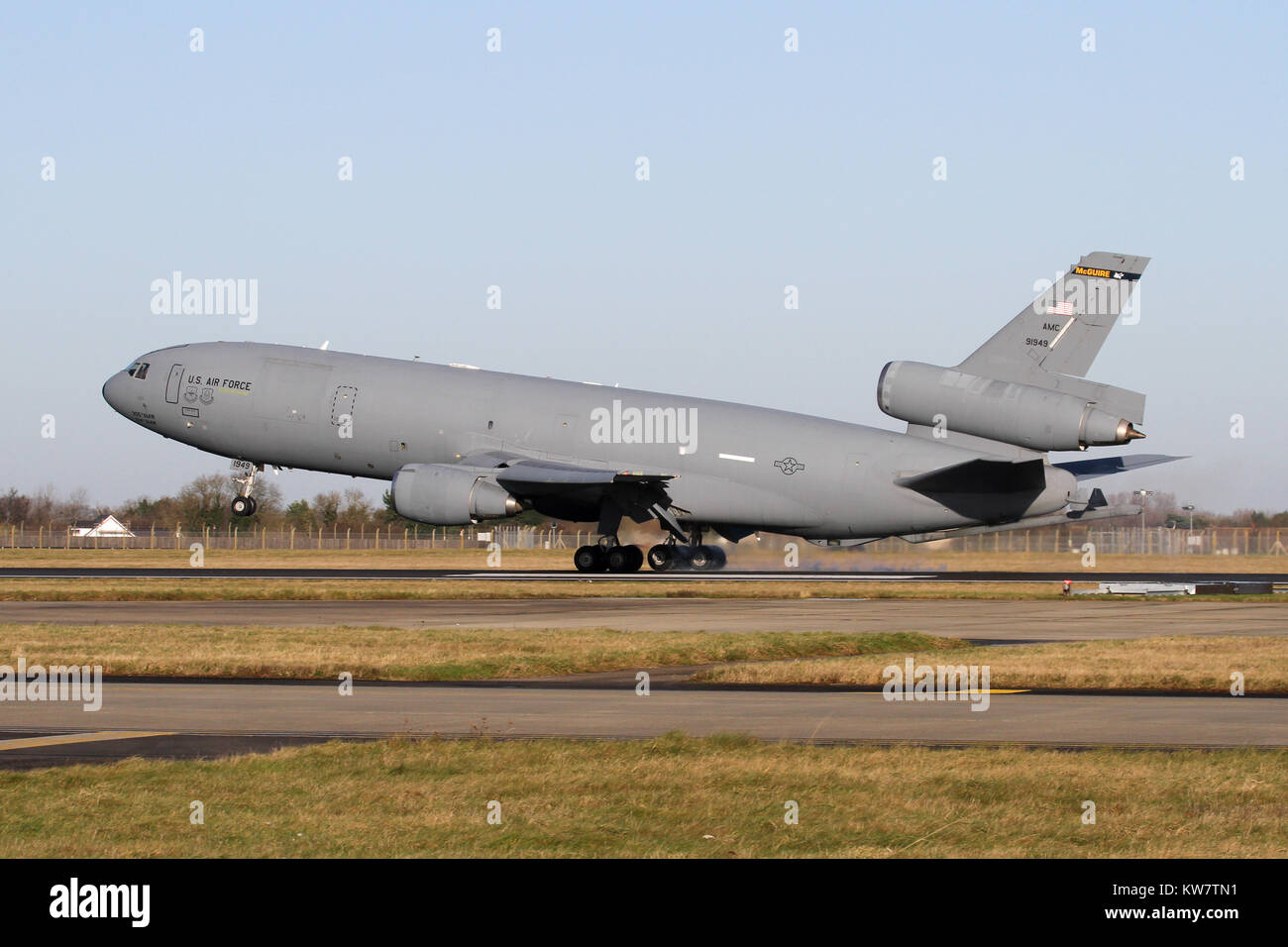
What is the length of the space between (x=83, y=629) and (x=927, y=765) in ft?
65.9

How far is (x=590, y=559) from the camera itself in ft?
174

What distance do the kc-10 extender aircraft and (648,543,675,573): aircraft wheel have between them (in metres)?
0.06

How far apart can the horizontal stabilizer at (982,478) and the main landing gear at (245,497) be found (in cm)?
2274

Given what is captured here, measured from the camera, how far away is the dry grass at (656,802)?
10000 mm

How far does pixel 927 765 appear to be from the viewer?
43.1ft

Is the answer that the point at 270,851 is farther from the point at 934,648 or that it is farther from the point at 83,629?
the point at 83,629

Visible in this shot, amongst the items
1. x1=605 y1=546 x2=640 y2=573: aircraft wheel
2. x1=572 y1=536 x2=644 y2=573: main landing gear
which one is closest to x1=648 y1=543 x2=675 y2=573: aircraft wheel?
x1=572 y1=536 x2=644 y2=573: main landing gear

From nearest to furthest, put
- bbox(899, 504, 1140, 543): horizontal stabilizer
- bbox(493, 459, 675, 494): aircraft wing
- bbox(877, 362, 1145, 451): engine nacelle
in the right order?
bbox(877, 362, 1145, 451): engine nacelle, bbox(493, 459, 675, 494): aircraft wing, bbox(899, 504, 1140, 543): horizontal stabilizer

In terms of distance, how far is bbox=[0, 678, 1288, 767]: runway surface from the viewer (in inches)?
598

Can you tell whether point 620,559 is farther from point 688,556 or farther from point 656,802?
point 656,802

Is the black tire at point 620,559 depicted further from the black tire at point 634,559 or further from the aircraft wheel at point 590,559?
the aircraft wheel at point 590,559

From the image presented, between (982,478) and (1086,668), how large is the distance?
26.3m

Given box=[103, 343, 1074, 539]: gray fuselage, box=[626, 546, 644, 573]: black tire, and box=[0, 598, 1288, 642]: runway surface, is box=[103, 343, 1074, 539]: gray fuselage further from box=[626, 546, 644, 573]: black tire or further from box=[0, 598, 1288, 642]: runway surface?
box=[0, 598, 1288, 642]: runway surface

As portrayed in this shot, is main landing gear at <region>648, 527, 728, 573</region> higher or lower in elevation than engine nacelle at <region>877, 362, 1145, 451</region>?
lower
